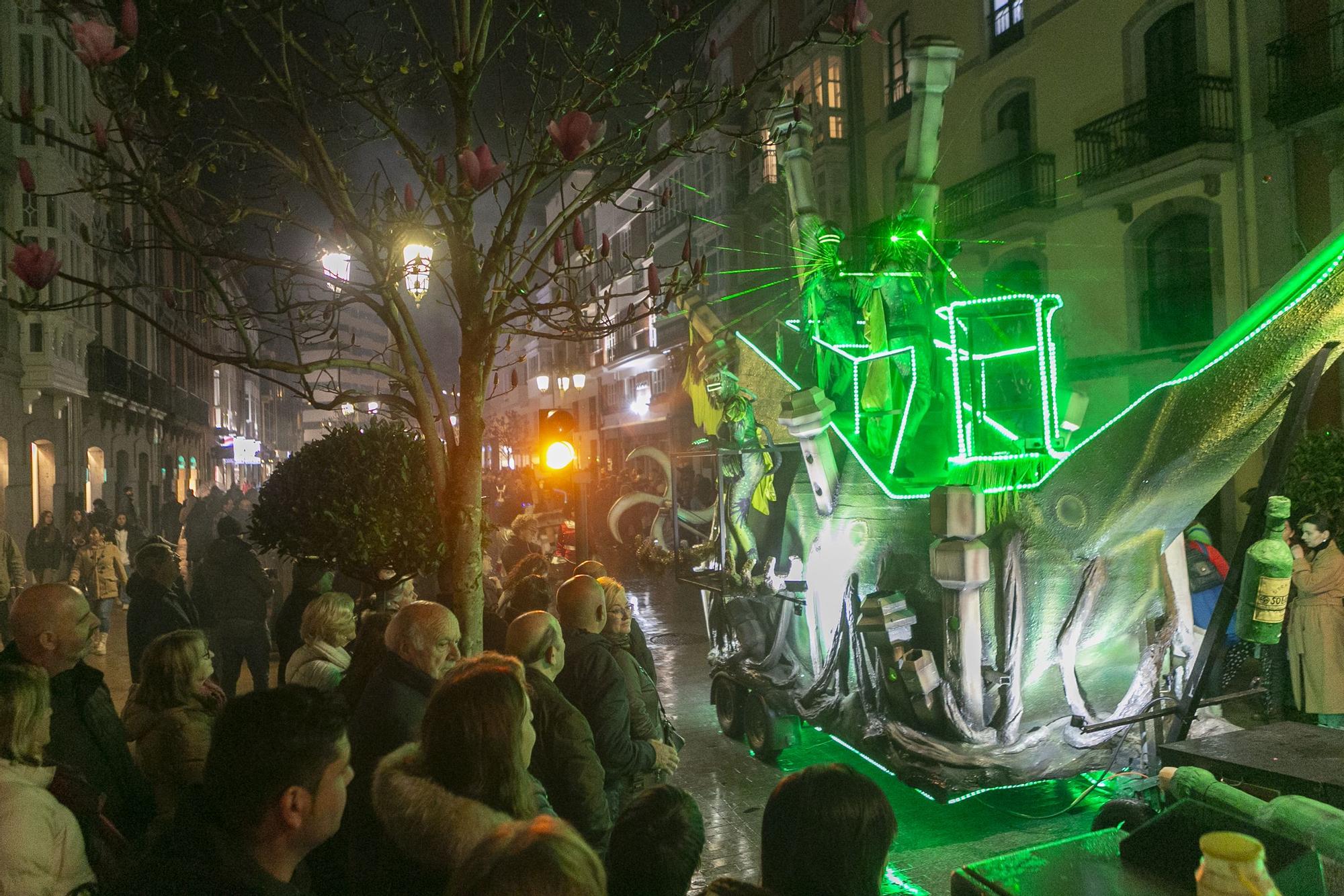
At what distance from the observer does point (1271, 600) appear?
4.84 meters

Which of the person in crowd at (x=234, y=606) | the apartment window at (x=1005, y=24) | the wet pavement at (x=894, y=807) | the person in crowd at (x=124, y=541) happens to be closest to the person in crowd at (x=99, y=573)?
the person in crowd at (x=124, y=541)

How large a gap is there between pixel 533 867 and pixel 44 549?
16271 millimetres

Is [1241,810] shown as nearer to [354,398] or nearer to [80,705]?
[80,705]

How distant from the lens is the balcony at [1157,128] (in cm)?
1438

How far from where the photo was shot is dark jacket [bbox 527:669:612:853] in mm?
3469

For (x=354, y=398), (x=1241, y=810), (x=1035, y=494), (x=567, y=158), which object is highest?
(x=567, y=158)

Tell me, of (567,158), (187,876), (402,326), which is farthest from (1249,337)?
(187,876)

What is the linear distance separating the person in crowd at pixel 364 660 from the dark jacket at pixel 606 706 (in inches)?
34.9

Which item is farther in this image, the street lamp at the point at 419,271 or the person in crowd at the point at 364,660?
the street lamp at the point at 419,271

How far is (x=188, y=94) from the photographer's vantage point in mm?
4719

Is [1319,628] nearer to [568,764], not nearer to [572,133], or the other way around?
[568,764]

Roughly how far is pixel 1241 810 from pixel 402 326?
15.1ft

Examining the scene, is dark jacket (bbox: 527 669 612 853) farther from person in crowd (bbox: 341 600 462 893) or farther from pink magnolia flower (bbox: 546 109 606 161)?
pink magnolia flower (bbox: 546 109 606 161)

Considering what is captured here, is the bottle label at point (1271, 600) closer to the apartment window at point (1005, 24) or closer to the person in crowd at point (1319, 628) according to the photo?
the person in crowd at point (1319, 628)
